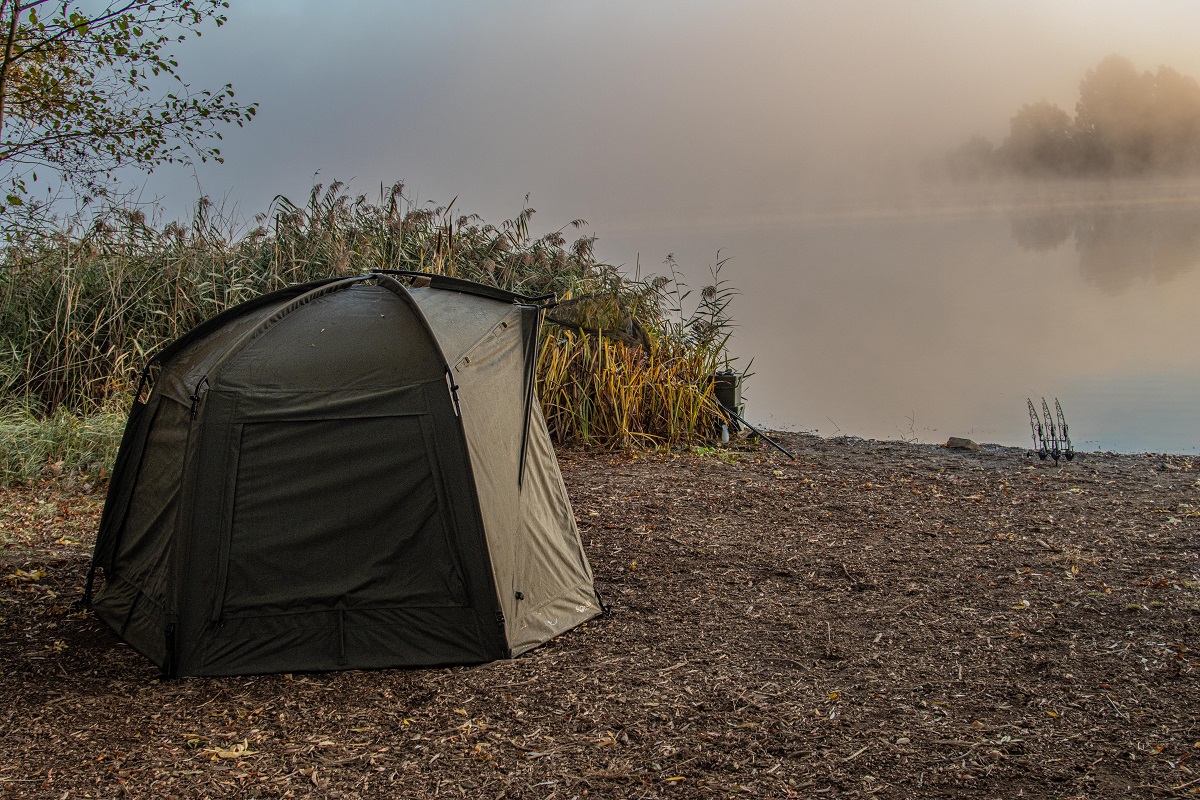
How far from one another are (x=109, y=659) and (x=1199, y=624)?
223 inches

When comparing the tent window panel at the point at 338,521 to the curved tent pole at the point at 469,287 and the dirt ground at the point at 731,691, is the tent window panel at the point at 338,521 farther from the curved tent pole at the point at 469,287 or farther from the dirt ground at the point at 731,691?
the curved tent pole at the point at 469,287

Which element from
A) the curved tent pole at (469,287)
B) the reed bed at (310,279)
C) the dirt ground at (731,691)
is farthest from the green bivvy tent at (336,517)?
the reed bed at (310,279)

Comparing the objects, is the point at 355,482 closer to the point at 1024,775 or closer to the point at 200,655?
the point at 200,655

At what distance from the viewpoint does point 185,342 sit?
17.4 ft

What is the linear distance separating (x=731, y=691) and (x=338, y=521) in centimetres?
203

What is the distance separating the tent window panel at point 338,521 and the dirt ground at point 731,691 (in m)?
0.40

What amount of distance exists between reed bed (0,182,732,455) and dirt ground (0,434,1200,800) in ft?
10.1

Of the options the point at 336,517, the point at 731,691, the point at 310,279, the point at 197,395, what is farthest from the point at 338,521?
the point at 310,279

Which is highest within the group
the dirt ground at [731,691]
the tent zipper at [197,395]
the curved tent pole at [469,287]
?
the curved tent pole at [469,287]

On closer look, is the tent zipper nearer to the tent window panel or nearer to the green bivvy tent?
the green bivvy tent

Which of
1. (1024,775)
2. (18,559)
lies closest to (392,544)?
(1024,775)

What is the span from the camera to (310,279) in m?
11.4

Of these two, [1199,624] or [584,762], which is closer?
[584,762]

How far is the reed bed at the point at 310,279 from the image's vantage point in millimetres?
9961
